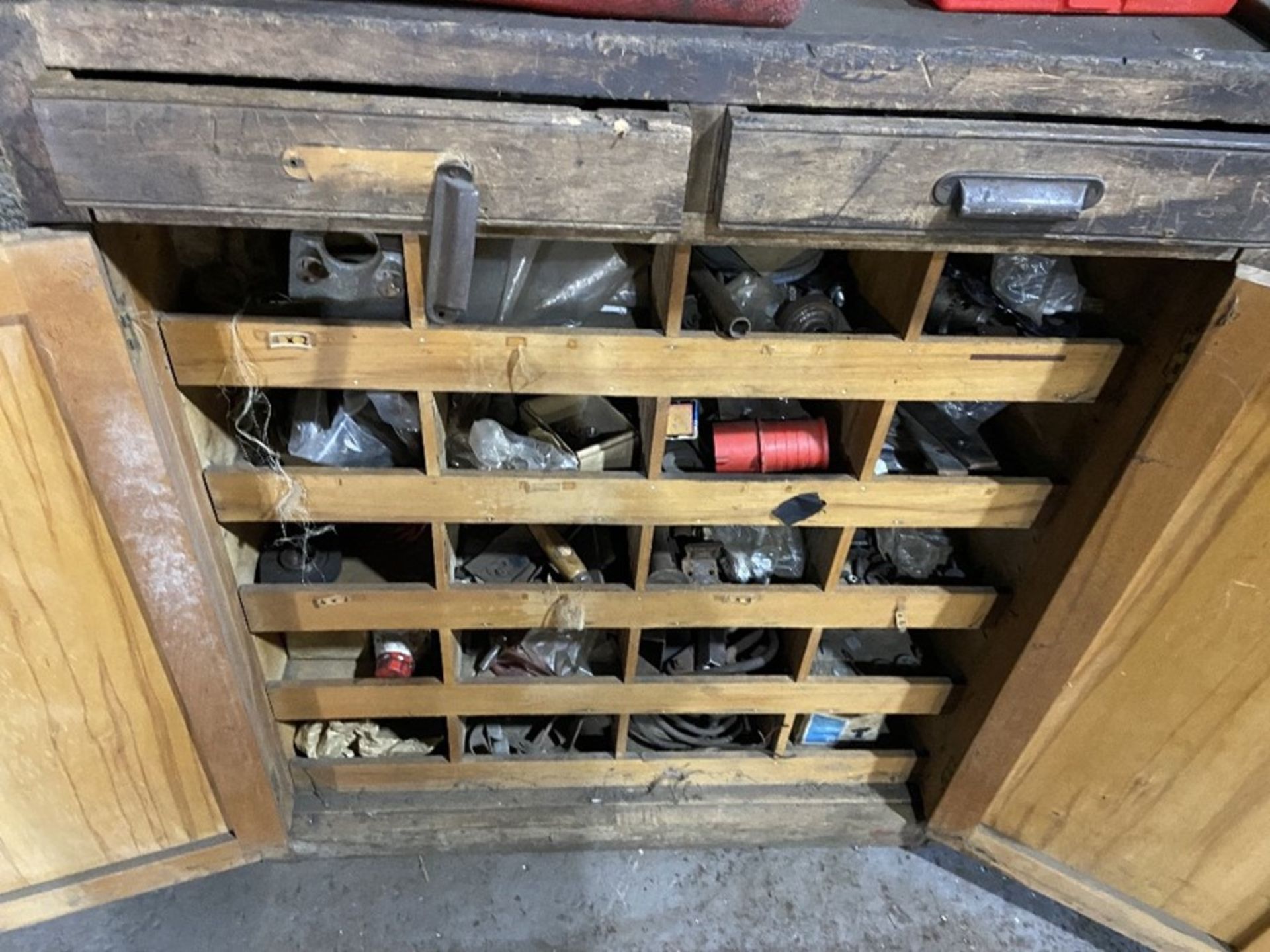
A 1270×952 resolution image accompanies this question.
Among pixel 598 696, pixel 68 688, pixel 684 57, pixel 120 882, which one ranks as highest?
pixel 684 57

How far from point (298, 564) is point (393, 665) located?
19cm

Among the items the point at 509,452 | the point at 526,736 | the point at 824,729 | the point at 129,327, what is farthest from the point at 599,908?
the point at 129,327

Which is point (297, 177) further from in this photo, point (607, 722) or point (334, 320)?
point (607, 722)

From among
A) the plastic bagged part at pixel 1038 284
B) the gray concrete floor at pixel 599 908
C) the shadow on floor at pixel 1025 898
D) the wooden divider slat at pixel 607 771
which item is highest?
the plastic bagged part at pixel 1038 284

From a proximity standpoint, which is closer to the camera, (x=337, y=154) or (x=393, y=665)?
(x=337, y=154)

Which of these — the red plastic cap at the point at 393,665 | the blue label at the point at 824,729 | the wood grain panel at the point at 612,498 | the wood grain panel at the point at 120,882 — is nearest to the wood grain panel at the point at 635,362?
the wood grain panel at the point at 612,498

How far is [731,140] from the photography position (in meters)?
0.69

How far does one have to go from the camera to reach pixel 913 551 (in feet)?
3.90

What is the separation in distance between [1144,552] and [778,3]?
0.65 meters

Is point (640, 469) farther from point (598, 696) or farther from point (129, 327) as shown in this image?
point (129, 327)

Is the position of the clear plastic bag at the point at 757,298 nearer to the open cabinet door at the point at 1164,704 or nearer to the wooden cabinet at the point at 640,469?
the wooden cabinet at the point at 640,469

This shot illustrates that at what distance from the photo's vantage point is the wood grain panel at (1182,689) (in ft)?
2.77

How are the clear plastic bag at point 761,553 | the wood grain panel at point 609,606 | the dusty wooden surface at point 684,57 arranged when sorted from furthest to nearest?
the clear plastic bag at point 761,553
the wood grain panel at point 609,606
the dusty wooden surface at point 684,57

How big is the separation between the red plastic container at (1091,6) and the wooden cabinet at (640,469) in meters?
0.10
